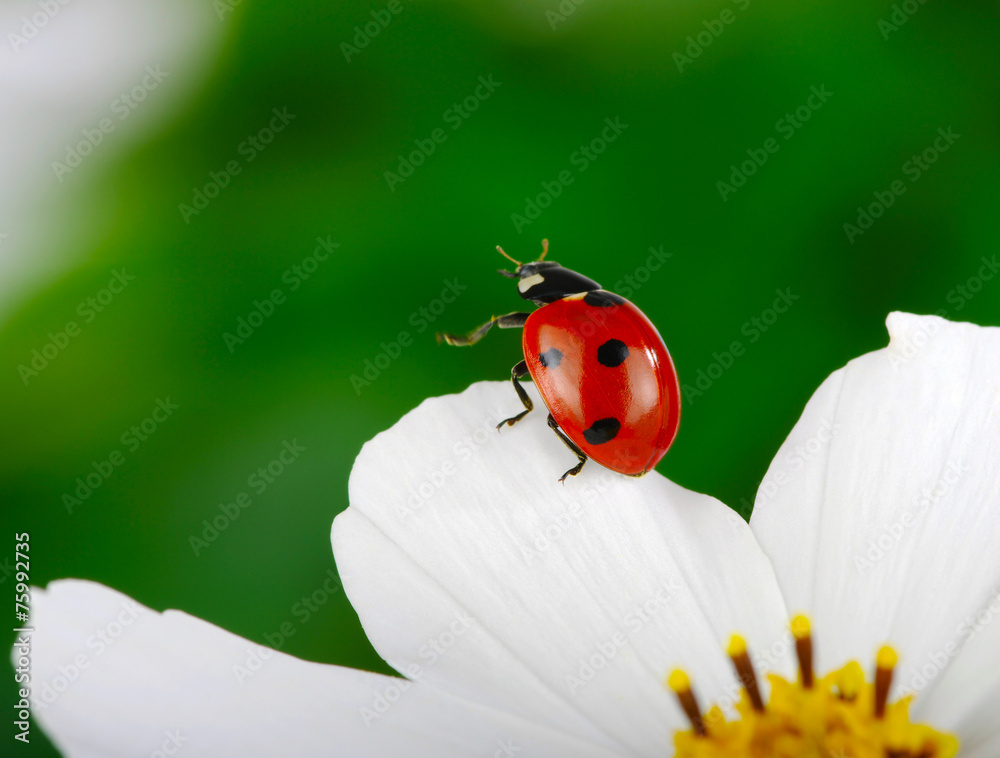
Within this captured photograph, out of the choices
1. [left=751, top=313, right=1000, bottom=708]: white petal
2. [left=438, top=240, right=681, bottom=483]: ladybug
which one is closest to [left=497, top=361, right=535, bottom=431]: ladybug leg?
[left=438, top=240, right=681, bottom=483]: ladybug

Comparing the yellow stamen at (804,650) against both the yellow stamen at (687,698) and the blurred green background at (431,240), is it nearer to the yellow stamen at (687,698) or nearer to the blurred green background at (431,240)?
the yellow stamen at (687,698)

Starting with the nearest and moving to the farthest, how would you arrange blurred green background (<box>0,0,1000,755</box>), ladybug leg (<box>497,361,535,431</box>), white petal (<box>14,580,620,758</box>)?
white petal (<box>14,580,620,758</box>) < ladybug leg (<box>497,361,535,431</box>) < blurred green background (<box>0,0,1000,755</box>)

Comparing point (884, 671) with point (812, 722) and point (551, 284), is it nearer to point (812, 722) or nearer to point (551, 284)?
point (812, 722)

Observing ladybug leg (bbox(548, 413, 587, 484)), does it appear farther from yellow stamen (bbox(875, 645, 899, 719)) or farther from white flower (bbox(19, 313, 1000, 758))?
yellow stamen (bbox(875, 645, 899, 719))

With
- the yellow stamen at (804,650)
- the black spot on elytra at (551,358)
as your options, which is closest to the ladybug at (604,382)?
the black spot on elytra at (551,358)


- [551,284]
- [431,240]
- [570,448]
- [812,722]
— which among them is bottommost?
[812,722]

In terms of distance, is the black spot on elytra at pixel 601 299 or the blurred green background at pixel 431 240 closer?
the black spot on elytra at pixel 601 299

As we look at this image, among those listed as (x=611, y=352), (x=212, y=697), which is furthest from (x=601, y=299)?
(x=212, y=697)
